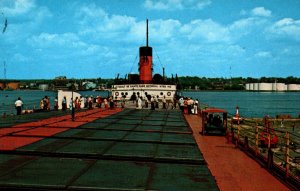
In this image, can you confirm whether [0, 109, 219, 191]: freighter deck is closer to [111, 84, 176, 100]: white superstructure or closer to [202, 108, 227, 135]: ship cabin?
[202, 108, 227, 135]: ship cabin

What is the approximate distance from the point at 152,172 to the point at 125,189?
5.51 feet

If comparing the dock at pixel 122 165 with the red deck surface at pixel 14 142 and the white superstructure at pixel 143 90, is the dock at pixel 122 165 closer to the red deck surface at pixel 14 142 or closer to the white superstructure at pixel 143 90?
the red deck surface at pixel 14 142

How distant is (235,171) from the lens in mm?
9938

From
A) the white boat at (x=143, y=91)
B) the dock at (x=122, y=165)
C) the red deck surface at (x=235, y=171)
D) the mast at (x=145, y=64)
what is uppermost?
the mast at (x=145, y=64)

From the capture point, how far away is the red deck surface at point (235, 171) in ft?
27.6

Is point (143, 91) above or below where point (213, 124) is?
above

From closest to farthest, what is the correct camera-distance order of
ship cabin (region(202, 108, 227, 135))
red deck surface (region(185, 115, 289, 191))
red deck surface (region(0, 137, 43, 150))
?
red deck surface (region(185, 115, 289, 191)), red deck surface (region(0, 137, 43, 150)), ship cabin (region(202, 108, 227, 135))

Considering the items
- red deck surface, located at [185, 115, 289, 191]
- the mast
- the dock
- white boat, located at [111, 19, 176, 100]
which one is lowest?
red deck surface, located at [185, 115, 289, 191]

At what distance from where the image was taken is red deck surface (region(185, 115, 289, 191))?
841cm

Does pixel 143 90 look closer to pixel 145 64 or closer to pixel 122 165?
pixel 145 64

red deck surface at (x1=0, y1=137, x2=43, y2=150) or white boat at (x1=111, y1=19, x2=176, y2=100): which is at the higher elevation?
white boat at (x1=111, y1=19, x2=176, y2=100)

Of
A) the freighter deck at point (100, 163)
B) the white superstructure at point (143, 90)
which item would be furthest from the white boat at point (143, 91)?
the freighter deck at point (100, 163)

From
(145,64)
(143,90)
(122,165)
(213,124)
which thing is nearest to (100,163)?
(122,165)

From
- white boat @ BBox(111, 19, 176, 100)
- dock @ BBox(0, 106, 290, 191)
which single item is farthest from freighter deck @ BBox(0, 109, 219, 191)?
white boat @ BBox(111, 19, 176, 100)
